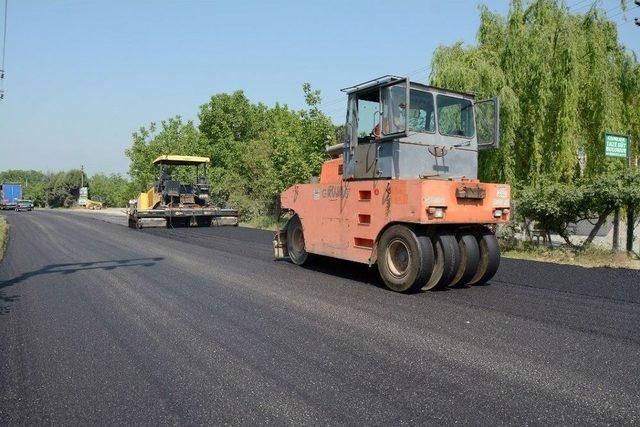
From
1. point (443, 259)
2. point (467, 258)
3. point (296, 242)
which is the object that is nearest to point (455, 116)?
point (467, 258)

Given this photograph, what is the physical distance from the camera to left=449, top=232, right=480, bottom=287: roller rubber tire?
298 inches

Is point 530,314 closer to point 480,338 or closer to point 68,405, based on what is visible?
point 480,338

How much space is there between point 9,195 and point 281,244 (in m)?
60.5

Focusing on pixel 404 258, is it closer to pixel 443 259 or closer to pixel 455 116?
pixel 443 259

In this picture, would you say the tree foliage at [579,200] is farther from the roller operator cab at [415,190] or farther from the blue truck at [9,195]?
the blue truck at [9,195]

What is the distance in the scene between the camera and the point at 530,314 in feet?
19.5

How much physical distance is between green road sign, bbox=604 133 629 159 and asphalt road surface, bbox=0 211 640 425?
3830 millimetres

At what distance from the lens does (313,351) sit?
4578 millimetres

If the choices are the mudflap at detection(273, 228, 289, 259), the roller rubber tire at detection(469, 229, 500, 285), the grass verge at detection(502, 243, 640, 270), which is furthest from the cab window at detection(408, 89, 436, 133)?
the grass verge at detection(502, 243, 640, 270)

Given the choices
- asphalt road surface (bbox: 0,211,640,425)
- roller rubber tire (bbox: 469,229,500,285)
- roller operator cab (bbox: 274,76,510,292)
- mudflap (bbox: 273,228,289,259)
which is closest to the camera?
asphalt road surface (bbox: 0,211,640,425)

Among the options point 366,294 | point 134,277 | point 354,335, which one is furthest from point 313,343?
point 134,277

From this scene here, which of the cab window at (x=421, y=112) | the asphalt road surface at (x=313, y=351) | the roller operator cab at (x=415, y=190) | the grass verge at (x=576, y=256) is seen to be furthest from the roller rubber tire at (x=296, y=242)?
the grass verge at (x=576, y=256)

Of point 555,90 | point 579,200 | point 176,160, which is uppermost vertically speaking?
point 555,90

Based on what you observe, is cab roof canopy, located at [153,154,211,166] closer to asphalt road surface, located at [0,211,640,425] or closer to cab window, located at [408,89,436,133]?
asphalt road surface, located at [0,211,640,425]
